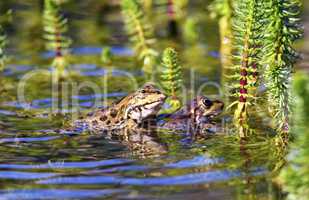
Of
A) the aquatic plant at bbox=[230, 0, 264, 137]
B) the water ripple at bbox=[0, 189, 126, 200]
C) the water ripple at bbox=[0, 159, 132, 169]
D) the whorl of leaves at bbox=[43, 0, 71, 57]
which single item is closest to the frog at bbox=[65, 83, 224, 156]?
the water ripple at bbox=[0, 159, 132, 169]

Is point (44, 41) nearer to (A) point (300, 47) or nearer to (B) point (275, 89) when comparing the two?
(A) point (300, 47)

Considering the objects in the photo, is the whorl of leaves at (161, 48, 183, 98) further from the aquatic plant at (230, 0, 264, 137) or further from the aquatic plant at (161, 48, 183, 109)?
the aquatic plant at (230, 0, 264, 137)

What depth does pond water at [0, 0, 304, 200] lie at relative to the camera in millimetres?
7891

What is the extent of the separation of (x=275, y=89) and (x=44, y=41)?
Answer: 8.19 metres

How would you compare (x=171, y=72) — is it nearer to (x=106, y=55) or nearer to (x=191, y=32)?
(x=106, y=55)

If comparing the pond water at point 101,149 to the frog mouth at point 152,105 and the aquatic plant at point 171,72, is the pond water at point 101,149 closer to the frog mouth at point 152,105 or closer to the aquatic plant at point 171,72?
the aquatic plant at point 171,72

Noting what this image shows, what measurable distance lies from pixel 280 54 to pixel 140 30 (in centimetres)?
499

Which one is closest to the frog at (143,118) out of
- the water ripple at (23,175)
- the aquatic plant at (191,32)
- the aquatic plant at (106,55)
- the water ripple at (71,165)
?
the water ripple at (71,165)

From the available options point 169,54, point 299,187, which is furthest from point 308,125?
point 169,54

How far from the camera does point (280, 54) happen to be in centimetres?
877

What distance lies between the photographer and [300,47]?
15.1 metres

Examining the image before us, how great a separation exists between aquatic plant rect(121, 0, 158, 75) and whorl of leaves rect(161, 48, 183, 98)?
102 inches

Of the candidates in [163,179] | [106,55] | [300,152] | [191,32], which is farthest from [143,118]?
[300,152]

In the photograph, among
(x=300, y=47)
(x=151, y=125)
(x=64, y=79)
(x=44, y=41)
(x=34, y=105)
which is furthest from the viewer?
(x=44, y=41)
